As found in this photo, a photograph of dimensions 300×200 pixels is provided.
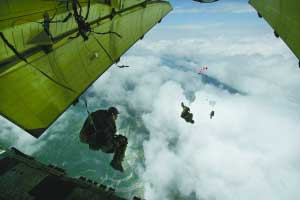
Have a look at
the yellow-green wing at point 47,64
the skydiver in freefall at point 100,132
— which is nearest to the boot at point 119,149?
the skydiver in freefall at point 100,132

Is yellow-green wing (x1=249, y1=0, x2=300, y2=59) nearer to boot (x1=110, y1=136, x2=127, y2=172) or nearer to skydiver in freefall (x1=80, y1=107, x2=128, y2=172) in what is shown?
skydiver in freefall (x1=80, y1=107, x2=128, y2=172)

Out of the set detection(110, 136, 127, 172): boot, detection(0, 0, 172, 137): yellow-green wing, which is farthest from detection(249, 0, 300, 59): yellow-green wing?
detection(110, 136, 127, 172): boot

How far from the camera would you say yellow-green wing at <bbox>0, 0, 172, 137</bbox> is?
8.16 feet

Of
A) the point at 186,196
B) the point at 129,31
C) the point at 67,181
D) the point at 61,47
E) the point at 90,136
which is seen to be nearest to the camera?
the point at 61,47

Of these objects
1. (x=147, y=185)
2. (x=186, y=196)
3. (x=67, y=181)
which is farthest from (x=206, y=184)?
(x=67, y=181)

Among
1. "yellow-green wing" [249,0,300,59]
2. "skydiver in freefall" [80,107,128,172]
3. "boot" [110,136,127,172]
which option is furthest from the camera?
"boot" [110,136,127,172]

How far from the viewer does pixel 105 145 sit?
15.9ft

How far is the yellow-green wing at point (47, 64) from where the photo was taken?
249 centimetres

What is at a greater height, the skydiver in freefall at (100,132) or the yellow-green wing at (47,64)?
the yellow-green wing at (47,64)

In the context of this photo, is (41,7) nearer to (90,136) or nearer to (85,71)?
(85,71)

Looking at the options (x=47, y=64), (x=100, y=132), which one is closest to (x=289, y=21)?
(x=47, y=64)

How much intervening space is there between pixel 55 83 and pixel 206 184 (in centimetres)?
19829

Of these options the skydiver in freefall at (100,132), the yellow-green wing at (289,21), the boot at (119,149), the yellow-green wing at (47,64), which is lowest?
the boot at (119,149)

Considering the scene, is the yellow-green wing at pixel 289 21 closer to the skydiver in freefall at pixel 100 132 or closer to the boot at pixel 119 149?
the skydiver in freefall at pixel 100 132
